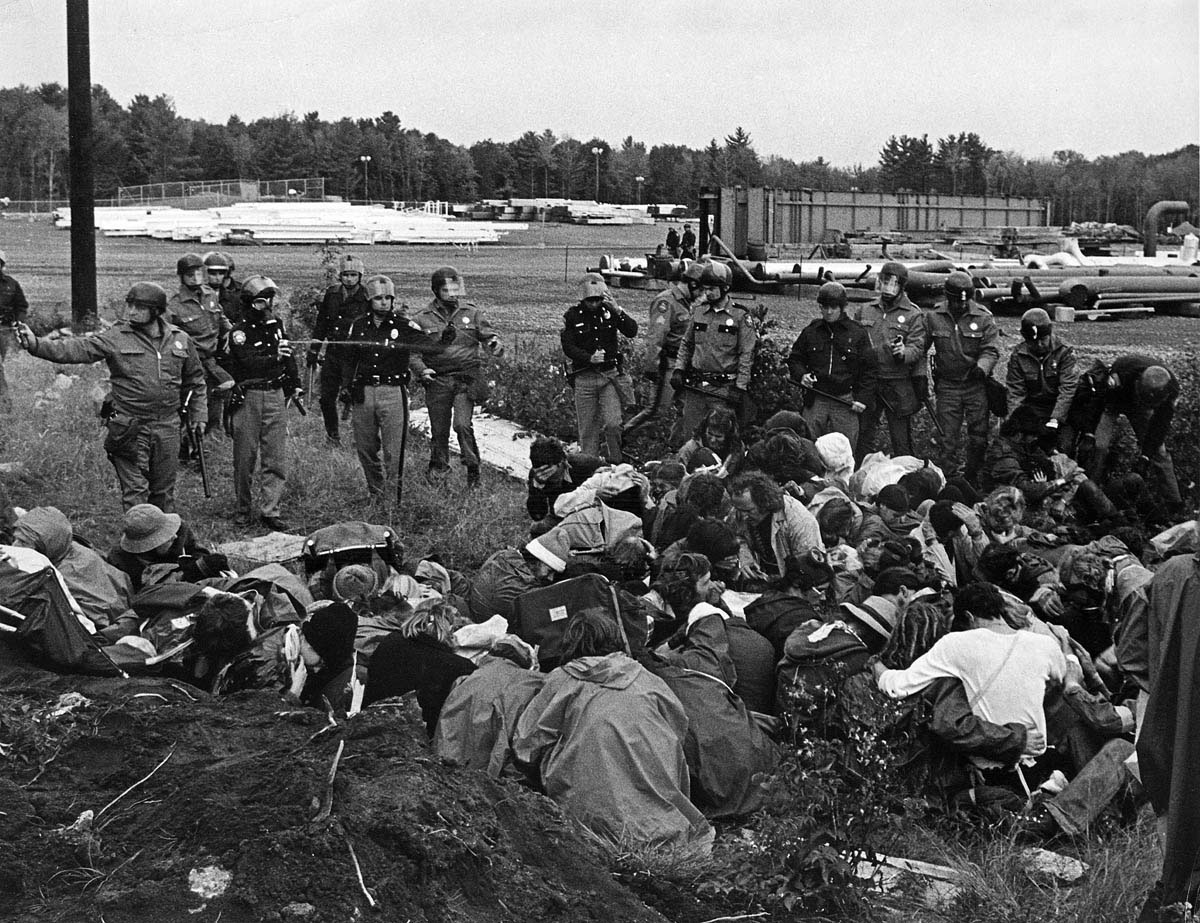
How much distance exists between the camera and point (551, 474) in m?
9.68

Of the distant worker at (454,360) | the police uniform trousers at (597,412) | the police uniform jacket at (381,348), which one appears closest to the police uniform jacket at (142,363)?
the police uniform jacket at (381,348)

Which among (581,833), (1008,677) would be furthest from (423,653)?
(1008,677)

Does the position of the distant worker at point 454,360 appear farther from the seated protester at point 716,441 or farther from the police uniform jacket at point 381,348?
the seated protester at point 716,441

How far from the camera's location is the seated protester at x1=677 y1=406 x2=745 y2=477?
34.8ft

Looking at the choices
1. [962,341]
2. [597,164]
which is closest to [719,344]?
[962,341]

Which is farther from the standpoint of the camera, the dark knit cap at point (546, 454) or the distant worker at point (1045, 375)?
the distant worker at point (1045, 375)

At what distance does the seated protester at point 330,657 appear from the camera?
6262 mm

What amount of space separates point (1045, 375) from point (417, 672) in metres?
6.78

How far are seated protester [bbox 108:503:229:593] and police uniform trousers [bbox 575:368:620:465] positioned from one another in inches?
191

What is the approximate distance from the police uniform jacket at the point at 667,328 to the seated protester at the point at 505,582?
15.7ft

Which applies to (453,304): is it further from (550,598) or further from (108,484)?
(550,598)

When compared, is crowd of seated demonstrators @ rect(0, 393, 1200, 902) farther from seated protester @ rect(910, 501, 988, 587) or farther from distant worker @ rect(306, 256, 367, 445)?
distant worker @ rect(306, 256, 367, 445)

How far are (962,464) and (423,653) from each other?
280 inches

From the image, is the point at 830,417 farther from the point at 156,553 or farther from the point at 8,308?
the point at 8,308
